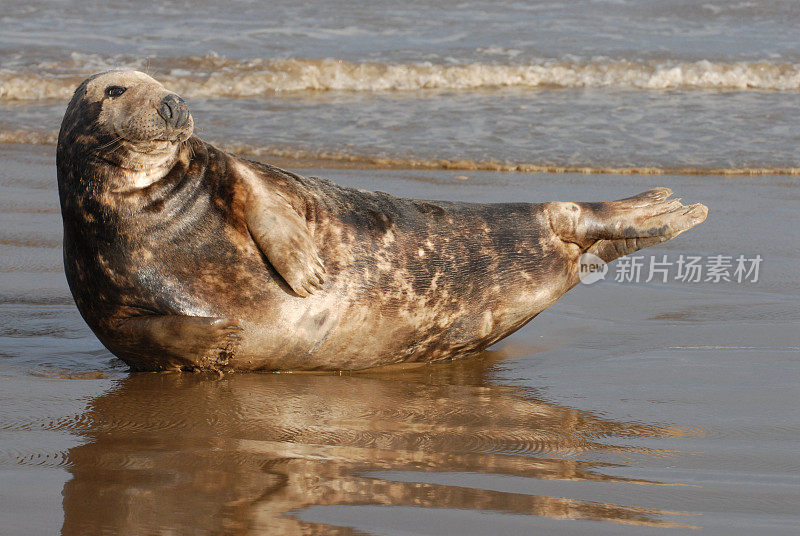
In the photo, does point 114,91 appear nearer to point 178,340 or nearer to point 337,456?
point 178,340

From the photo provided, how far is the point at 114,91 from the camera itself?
4.15 m

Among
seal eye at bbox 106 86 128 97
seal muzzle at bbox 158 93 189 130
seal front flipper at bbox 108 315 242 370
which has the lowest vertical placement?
seal front flipper at bbox 108 315 242 370

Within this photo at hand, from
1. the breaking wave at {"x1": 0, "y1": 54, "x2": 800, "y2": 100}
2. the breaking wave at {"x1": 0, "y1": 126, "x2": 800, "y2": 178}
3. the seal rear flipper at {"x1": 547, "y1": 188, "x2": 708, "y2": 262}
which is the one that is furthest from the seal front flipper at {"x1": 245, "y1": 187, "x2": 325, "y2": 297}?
the breaking wave at {"x1": 0, "y1": 54, "x2": 800, "y2": 100}

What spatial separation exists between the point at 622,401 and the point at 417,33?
1194 centimetres

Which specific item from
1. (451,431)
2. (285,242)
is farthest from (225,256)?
(451,431)

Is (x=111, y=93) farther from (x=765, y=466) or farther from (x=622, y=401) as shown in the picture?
(x=765, y=466)

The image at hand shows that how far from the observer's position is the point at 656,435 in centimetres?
363

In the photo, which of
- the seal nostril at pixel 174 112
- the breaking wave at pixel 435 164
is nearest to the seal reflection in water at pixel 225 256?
the seal nostril at pixel 174 112

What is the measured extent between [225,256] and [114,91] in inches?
30.6

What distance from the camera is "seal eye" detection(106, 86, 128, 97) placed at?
13.6 feet

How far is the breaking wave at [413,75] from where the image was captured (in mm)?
12227

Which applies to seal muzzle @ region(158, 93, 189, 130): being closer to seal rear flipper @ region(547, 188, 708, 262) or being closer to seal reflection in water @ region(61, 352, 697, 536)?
seal reflection in water @ region(61, 352, 697, 536)

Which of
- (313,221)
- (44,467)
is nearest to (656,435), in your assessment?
(313,221)

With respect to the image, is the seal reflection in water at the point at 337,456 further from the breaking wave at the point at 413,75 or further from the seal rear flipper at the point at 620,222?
the breaking wave at the point at 413,75
